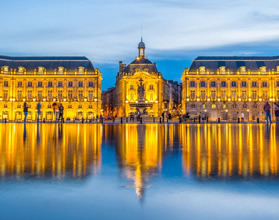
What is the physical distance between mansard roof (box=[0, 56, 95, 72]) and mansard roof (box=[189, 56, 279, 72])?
26.9 metres

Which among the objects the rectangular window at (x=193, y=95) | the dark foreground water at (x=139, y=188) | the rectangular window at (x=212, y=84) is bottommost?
the dark foreground water at (x=139, y=188)

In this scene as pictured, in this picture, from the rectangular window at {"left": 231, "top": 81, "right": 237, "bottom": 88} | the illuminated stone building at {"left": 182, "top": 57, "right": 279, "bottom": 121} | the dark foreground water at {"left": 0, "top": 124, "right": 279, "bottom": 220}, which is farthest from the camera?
the rectangular window at {"left": 231, "top": 81, "right": 237, "bottom": 88}

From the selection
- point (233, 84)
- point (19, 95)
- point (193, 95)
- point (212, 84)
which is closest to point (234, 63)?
point (233, 84)

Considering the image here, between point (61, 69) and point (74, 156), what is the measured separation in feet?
287

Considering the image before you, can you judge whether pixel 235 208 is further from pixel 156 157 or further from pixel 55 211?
pixel 156 157

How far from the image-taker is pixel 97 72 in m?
94.6

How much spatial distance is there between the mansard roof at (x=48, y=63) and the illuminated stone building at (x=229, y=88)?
25850 millimetres

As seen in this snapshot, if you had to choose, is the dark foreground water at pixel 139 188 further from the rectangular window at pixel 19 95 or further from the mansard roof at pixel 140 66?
the rectangular window at pixel 19 95

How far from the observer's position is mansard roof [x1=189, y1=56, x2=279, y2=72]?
94.8m

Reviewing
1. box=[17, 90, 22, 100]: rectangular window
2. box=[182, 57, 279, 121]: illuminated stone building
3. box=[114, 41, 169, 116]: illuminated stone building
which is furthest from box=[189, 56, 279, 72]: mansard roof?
box=[17, 90, 22, 100]: rectangular window

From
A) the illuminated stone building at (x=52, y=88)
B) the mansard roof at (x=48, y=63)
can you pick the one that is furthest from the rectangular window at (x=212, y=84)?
the mansard roof at (x=48, y=63)

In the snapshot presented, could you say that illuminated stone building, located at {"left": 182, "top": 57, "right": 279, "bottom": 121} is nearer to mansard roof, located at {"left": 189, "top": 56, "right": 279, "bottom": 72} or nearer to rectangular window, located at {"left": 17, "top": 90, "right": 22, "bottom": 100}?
mansard roof, located at {"left": 189, "top": 56, "right": 279, "bottom": 72}

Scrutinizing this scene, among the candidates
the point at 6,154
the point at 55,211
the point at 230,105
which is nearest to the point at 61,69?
the point at 230,105

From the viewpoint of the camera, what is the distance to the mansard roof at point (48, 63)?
95375mm
